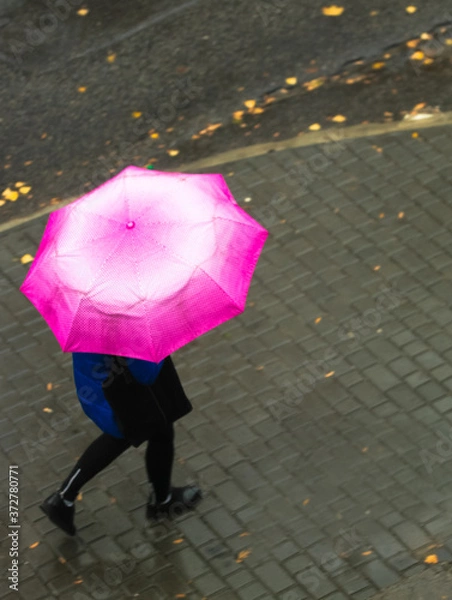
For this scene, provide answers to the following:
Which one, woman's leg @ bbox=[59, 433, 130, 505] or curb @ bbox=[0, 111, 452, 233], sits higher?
woman's leg @ bbox=[59, 433, 130, 505]

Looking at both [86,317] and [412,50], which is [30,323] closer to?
[86,317]

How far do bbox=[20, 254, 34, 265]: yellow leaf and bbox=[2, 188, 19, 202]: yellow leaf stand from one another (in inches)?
31.5

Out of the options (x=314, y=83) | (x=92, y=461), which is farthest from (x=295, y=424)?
(x=314, y=83)

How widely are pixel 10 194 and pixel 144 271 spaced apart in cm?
405

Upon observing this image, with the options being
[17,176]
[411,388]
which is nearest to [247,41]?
[17,176]

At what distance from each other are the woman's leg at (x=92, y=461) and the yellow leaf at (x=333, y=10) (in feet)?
18.3

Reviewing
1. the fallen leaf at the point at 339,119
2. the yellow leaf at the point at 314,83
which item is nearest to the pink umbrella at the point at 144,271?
the fallen leaf at the point at 339,119

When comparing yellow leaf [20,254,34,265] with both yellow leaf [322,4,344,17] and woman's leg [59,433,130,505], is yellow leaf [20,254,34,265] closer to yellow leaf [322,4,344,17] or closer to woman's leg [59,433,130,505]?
woman's leg [59,433,130,505]

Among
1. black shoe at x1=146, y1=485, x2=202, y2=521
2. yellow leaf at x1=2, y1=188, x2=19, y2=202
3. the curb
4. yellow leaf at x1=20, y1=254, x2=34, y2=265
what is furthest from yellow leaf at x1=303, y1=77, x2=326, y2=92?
black shoe at x1=146, y1=485, x2=202, y2=521

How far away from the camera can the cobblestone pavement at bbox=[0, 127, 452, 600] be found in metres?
5.65

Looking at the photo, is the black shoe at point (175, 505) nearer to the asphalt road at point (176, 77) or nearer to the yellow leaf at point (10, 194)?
the asphalt road at point (176, 77)

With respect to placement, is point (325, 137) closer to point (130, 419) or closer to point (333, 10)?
point (333, 10)

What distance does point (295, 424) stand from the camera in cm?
630

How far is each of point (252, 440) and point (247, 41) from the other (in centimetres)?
459
